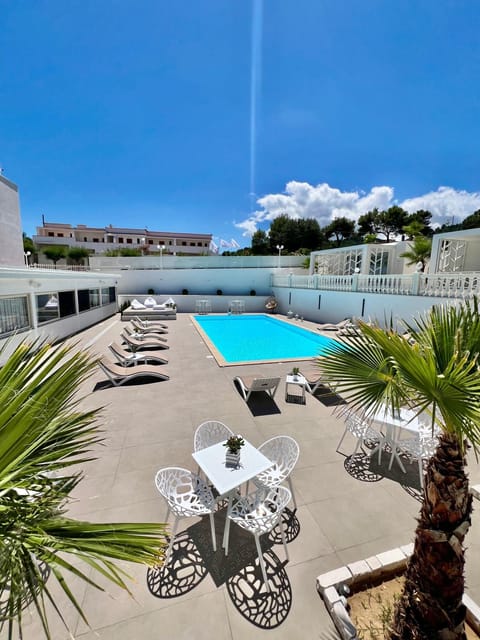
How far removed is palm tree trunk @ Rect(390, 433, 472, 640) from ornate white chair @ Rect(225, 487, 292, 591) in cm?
106

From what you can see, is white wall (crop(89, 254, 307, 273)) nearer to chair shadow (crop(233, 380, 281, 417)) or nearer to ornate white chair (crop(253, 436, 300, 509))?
chair shadow (crop(233, 380, 281, 417))

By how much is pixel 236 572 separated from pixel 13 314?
917 cm

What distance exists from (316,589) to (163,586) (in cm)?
132

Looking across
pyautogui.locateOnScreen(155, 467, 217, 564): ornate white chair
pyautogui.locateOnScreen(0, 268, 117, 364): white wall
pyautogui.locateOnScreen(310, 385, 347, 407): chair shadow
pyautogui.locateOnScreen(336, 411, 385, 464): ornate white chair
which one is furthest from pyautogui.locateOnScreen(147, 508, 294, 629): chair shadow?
pyautogui.locateOnScreen(0, 268, 117, 364): white wall

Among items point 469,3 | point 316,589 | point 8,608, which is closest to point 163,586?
point 316,589

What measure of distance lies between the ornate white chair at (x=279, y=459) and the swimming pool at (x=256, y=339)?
506 cm

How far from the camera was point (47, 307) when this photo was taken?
33.6ft

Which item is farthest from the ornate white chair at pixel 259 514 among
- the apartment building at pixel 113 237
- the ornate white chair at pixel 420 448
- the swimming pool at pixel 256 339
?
the apartment building at pixel 113 237

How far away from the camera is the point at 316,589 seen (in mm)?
2316

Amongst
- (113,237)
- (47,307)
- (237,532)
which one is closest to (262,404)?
(237,532)

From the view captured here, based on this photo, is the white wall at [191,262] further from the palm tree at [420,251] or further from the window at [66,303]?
the window at [66,303]

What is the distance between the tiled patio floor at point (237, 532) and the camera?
209 centimetres

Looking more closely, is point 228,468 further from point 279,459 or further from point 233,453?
point 279,459

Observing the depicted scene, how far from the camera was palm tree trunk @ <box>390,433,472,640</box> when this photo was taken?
62.2 inches
